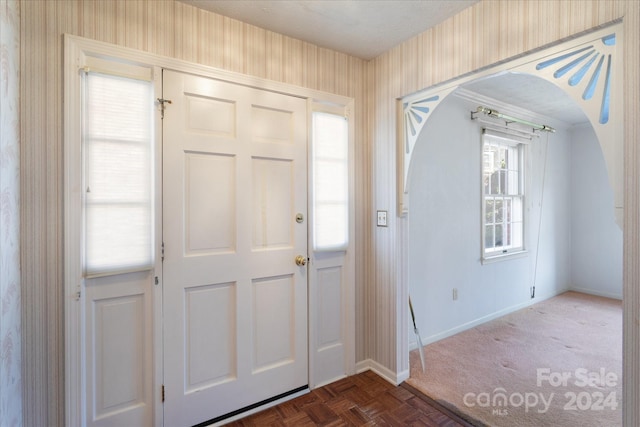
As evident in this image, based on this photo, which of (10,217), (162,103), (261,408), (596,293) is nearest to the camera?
(10,217)

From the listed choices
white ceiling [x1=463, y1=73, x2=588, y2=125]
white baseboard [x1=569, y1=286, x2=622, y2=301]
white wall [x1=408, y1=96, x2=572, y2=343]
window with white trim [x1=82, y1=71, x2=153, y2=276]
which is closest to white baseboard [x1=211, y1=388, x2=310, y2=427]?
window with white trim [x1=82, y1=71, x2=153, y2=276]

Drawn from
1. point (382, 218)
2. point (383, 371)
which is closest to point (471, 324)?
point (383, 371)

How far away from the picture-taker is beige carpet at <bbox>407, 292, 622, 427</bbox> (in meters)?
1.91

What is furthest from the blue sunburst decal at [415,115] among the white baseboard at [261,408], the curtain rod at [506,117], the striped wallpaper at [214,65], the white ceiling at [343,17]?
the white baseboard at [261,408]

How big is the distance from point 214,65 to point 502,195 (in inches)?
140

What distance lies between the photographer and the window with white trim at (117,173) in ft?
4.83

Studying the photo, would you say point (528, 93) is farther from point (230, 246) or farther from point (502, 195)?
point (230, 246)

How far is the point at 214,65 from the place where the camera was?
1797 mm

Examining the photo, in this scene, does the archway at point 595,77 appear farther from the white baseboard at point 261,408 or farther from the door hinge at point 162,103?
the white baseboard at point 261,408

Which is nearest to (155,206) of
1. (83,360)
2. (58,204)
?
(58,204)

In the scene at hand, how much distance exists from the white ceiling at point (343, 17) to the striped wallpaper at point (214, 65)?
62 millimetres

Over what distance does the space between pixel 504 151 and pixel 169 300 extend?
4080 millimetres

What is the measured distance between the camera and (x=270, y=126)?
199 cm

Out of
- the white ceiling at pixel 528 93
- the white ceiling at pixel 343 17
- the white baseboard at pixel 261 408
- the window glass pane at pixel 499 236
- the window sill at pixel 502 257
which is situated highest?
the white ceiling at pixel 528 93
